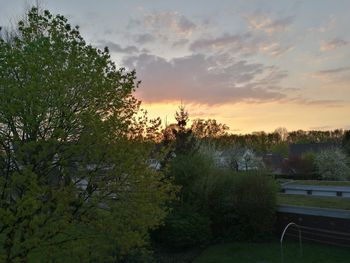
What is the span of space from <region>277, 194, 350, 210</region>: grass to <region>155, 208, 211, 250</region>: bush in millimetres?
4821

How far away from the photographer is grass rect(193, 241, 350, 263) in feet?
51.6

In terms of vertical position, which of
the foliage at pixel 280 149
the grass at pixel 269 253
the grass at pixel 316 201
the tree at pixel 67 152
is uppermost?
the foliage at pixel 280 149

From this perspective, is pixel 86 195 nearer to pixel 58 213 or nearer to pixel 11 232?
pixel 58 213

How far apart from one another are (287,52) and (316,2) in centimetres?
396

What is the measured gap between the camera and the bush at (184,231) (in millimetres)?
17969

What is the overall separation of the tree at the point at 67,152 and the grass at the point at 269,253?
855cm

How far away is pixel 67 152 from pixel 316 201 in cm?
1756

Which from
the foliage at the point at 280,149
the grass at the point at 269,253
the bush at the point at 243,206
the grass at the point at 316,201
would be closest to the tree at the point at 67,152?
the grass at the point at 269,253

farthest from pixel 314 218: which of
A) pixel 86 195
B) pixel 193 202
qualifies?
pixel 86 195

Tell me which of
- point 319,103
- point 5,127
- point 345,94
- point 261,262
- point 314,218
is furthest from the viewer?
point 319,103

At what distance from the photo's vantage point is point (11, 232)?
773 cm

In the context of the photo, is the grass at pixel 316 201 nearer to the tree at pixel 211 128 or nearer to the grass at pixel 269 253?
the grass at pixel 269 253

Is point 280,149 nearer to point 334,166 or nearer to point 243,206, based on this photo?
point 334,166

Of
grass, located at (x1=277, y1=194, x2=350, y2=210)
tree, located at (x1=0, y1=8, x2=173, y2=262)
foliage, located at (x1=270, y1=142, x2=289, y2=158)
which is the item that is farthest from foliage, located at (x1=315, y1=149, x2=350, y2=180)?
foliage, located at (x1=270, y1=142, x2=289, y2=158)
